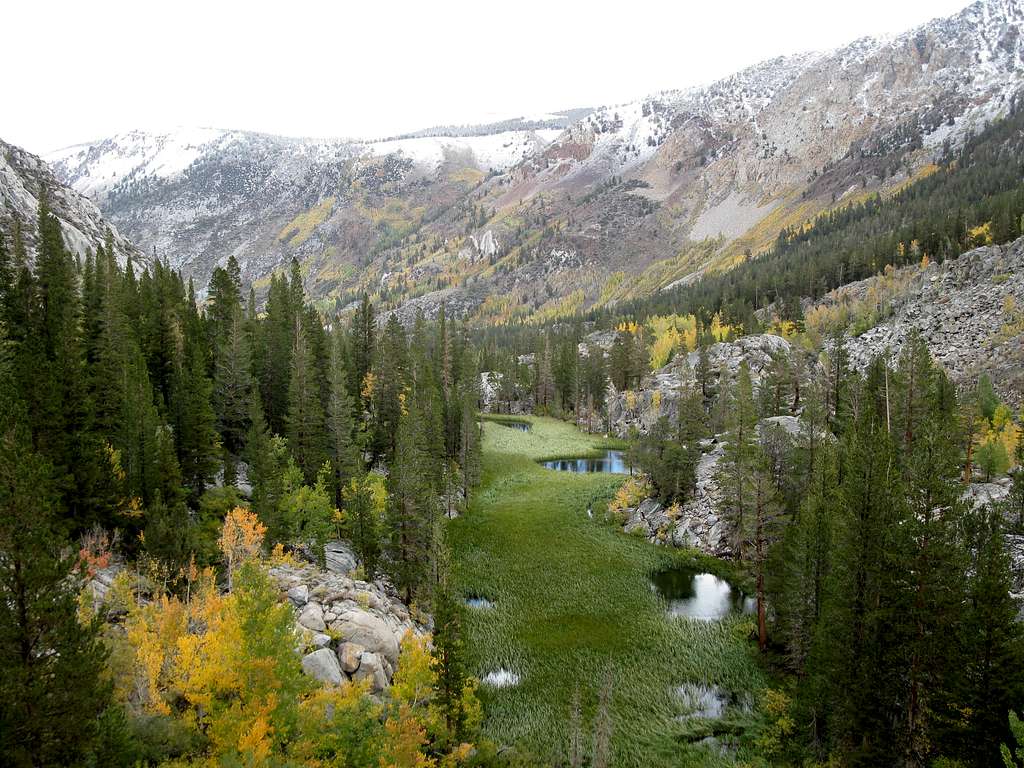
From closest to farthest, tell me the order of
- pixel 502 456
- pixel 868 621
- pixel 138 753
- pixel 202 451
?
pixel 138 753, pixel 868 621, pixel 202 451, pixel 502 456

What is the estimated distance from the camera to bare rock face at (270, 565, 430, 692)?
89.9 ft

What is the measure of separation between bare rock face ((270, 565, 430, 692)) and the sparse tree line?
1.59 metres

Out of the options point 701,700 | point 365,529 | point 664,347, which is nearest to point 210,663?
point 365,529

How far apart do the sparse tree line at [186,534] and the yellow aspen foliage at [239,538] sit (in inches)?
6.9

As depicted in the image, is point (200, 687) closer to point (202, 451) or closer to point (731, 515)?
point (202, 451)

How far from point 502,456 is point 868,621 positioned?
225 feet

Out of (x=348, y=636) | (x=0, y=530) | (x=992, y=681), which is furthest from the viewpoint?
(x=348, y=636)

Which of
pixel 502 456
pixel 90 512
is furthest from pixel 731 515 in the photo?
pixel 502 456

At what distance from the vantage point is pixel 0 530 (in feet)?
51.1

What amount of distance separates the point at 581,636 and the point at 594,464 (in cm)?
5593

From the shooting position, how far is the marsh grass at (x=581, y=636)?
95.8 ft

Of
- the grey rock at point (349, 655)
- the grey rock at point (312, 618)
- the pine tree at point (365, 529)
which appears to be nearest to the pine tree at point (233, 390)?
the pine tree at point (365, 529)

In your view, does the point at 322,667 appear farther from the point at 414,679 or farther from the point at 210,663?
the point at 210,663

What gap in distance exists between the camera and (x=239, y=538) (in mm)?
34344
